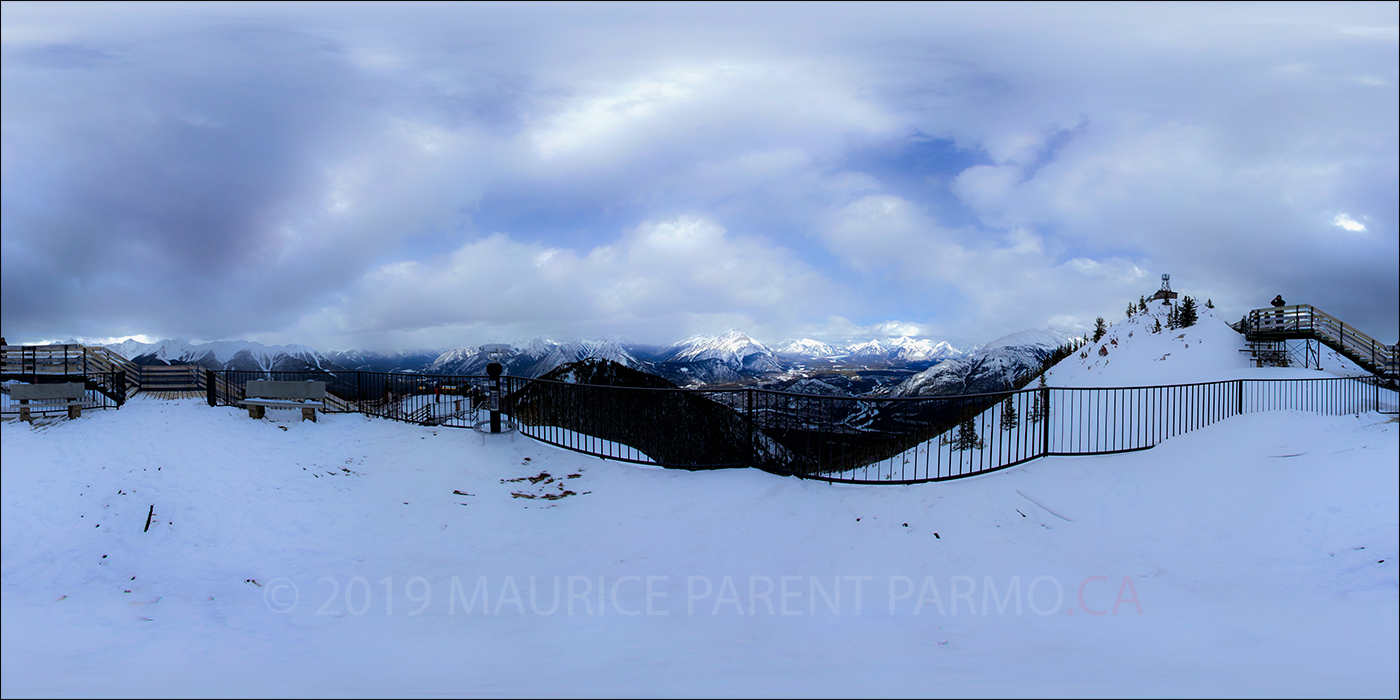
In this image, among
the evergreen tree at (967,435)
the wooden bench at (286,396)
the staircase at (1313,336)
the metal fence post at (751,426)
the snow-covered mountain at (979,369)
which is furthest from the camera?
the snow-covered mountain at (979,369)

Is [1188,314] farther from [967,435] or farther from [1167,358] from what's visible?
[967,435]

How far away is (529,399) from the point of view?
1251 cm

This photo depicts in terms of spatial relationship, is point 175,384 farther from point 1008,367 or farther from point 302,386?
point 1008,367

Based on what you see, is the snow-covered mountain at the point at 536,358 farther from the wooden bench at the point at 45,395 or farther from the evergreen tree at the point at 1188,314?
the evergreen tree at the point at 1188,314

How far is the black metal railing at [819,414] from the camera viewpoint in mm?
9406

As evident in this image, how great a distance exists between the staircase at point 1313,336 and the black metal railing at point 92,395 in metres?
35.8

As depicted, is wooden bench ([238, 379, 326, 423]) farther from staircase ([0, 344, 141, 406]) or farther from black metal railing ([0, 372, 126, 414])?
staircase ([0, 344, 141, 406])

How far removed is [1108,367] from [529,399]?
77.4 ft

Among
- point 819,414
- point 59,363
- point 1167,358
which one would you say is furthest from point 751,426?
point 59,363

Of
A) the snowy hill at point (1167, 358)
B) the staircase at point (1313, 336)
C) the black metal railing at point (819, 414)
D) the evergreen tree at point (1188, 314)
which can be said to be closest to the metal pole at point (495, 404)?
the black metal railing at point (819, 414)

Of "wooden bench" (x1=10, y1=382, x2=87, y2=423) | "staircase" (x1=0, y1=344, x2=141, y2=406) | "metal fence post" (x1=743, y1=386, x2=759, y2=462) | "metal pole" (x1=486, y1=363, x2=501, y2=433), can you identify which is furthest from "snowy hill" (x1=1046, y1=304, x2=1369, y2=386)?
"staircase" (x1=0, y1=344, x2=141, y2=406)

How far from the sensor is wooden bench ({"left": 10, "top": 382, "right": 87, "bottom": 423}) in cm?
1350

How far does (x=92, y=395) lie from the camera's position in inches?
679

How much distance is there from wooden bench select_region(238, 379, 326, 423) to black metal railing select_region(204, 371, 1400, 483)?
1.47 meters
